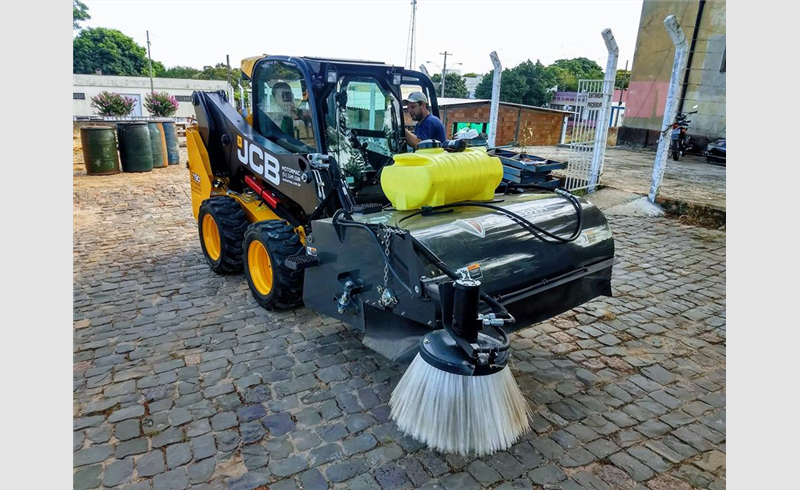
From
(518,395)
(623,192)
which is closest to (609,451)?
(518,395)

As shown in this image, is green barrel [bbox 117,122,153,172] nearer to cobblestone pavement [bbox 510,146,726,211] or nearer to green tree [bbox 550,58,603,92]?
cobblestone pavement [bbox 510,146,726,211]

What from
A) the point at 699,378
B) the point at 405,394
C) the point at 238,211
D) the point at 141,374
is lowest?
the point at 141,374

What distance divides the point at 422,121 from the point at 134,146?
9.74 metres

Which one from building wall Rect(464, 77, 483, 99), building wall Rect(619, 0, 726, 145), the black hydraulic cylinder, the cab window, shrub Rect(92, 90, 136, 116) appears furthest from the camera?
building wall Rect(464, 77, 483, 99)

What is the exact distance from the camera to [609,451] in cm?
288

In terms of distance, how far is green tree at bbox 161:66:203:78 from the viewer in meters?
61.0

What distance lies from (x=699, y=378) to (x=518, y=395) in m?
1.83

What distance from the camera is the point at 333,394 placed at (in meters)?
3.37

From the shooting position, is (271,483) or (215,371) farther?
(215,371)

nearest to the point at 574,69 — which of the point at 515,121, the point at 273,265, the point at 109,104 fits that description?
the point at 515,121

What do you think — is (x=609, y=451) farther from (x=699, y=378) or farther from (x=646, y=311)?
(x=646, y=311)

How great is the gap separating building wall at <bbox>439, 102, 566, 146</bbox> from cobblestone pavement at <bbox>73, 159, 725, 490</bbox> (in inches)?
541

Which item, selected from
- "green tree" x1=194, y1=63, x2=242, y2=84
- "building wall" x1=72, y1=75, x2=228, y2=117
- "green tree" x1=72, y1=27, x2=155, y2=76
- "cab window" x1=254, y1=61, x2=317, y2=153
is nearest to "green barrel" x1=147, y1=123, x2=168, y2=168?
"cab window" x1=254, y1=61, x2=317, y2=153

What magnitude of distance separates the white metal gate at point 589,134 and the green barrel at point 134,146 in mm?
9791
